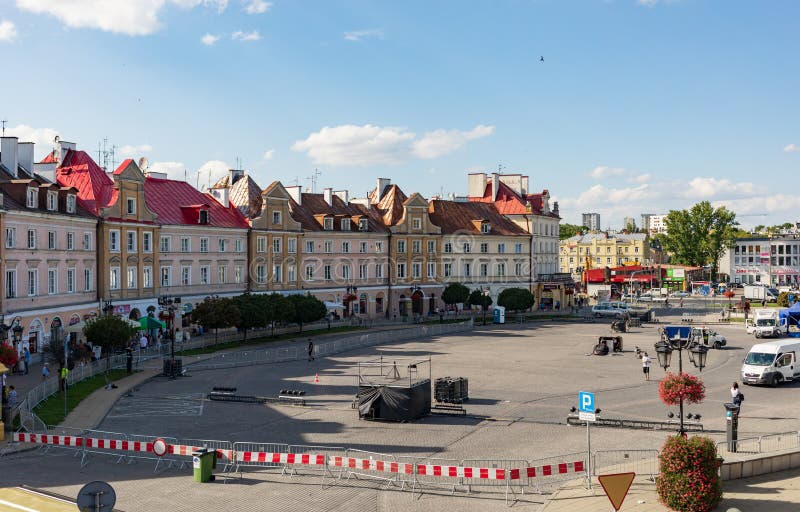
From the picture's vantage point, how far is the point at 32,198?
5038 cm

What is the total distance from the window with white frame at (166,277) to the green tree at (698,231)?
357 feet

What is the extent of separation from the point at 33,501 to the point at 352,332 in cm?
5128

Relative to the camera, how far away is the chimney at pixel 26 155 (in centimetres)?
5478

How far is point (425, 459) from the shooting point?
2638 centimetres

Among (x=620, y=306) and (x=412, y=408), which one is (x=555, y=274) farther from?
(x=412, y=408)

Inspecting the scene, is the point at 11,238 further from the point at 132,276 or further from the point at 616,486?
the point at 616,486

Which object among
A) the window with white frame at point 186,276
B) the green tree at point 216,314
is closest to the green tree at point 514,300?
the window with white frame at point 186,276

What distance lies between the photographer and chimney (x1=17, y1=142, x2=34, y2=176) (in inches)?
2157

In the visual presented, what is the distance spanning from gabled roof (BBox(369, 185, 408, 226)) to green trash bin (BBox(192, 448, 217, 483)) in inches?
2700

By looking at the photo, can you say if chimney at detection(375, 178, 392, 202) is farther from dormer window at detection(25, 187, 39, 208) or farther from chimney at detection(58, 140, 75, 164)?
dormer window at detection(25, 187, 39, 208)

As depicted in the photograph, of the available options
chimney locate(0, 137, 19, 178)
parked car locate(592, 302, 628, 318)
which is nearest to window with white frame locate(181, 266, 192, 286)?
chimney locate(0, 137, 19, 178)

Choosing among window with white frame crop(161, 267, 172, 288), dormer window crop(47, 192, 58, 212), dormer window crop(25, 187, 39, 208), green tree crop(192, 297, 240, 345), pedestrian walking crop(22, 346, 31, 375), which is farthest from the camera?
window with white frame crop(161, 267, 172, 288)

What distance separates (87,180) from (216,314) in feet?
48.0

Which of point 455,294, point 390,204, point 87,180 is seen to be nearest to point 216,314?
point 87,180
